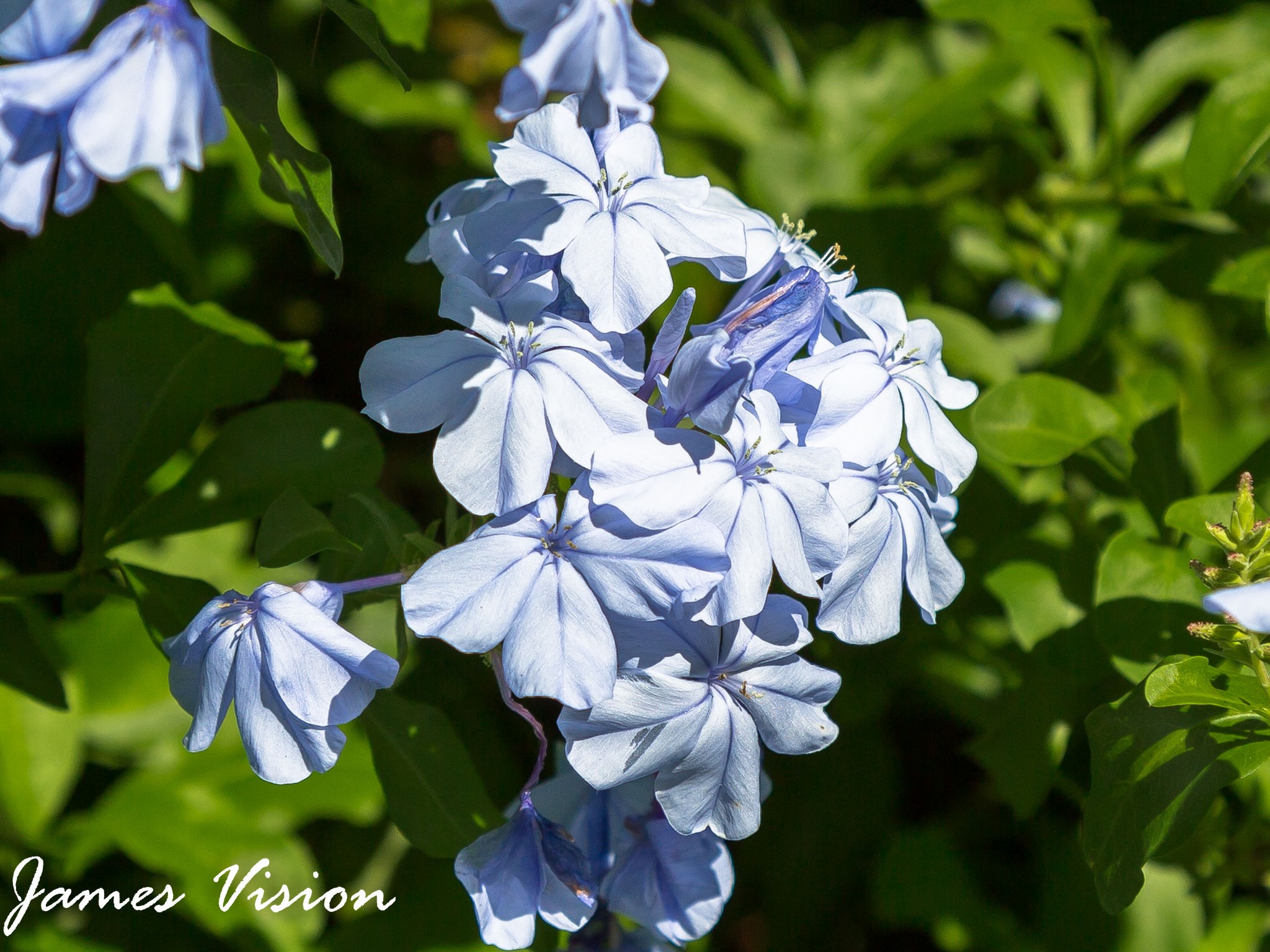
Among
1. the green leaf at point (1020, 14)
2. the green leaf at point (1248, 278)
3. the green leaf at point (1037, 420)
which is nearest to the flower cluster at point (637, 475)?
the green leaf at point (1037, 420)

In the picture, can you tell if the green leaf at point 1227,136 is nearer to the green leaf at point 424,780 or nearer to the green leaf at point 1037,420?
the green leaf at point 1037,420

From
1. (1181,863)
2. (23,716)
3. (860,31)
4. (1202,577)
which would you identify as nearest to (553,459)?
(1202,577)

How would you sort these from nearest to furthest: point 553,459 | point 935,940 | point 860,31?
point 553,459 → point 935,940 → point 860,31

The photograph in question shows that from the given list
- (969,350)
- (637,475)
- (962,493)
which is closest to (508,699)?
(637,475)

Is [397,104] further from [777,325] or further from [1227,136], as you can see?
[1227,136]

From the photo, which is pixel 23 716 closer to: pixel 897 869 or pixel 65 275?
pixel 65 275

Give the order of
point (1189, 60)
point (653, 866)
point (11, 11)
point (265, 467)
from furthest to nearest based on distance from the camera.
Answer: point (1189, 60), point (265, 467), point (653, 866), point (11, 11)
